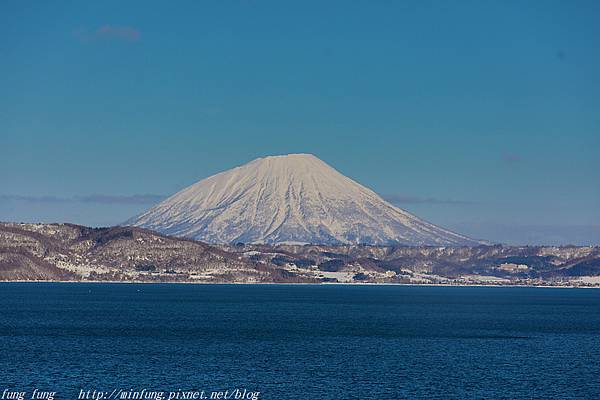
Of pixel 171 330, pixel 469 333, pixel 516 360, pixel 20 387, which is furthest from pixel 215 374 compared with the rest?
pixel 469 333

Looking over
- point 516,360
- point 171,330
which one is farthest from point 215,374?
point 171,330

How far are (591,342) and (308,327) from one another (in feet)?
167

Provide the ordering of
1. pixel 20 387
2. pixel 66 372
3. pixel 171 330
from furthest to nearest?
pixel 171 330
pixel 66 372
pixel 20 387

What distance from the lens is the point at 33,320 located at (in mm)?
184000

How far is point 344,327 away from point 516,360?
192ft

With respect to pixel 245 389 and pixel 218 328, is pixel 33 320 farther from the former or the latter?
pixel 245 389

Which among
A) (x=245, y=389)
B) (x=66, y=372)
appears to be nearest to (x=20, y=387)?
(x=66, y=372)

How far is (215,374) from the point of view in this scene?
107 metres

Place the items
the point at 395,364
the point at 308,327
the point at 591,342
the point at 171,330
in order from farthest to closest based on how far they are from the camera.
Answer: the point at 308,327
the point at 171,330
the point at 591,342
the point at 395,364

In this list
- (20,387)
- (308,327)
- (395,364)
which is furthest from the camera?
(308,327)

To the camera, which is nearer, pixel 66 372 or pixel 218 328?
pixel 66 372

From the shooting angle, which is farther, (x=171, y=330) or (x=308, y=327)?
(x=308, y=327)

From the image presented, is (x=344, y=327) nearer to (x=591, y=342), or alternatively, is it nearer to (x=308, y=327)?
(x=308, y=327)

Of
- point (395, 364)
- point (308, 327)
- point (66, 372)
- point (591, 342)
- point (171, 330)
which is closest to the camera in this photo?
point (66, 372)
